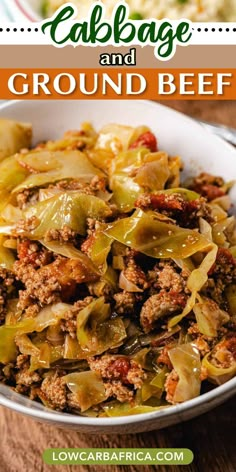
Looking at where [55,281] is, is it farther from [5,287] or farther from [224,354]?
[224,354]

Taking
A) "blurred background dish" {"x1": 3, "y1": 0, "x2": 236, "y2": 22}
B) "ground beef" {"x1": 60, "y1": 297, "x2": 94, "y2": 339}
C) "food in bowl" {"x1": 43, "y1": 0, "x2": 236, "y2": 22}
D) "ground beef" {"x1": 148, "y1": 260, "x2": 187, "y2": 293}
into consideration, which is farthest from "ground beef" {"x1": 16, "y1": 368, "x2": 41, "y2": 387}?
"food in bowl" {"x1": 43, "y1": 0, "x2": 236, "y2": 22}

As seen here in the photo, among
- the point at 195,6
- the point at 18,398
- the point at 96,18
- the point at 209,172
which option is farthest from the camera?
the point at 195,6

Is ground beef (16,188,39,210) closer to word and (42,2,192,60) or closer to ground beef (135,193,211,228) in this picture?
ground beef (135,193,211,228)

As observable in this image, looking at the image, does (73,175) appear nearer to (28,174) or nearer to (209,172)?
(28,174)

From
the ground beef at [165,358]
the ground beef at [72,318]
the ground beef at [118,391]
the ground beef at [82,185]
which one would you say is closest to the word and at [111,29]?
the ground beef at [82,185]

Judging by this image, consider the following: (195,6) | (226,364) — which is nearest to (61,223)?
(226,364)

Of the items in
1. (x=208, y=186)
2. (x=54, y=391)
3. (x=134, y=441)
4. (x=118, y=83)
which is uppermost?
(x=118, y=83)

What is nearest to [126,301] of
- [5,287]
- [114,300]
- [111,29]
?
[114,300]
